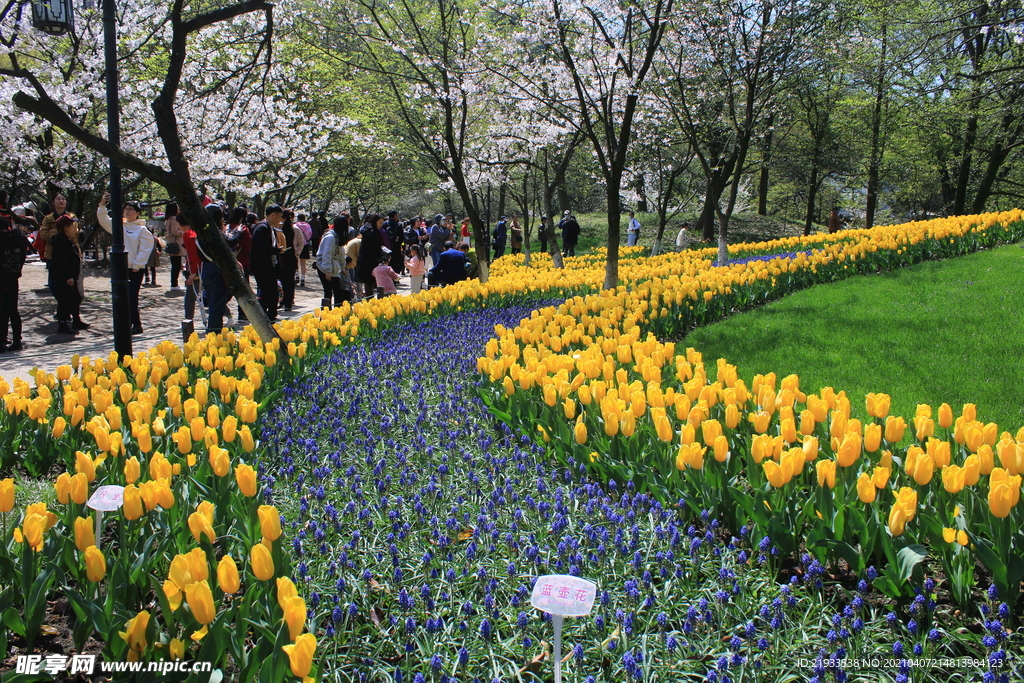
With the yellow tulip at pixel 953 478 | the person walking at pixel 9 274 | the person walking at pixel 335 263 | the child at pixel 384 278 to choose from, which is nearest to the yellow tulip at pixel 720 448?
the yellow tulip at pixel 953 478

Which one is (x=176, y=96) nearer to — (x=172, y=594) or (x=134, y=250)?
(x=134, y=250)

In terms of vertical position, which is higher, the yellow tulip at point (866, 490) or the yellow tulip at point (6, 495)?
the yellow tulip at point (866, 490)

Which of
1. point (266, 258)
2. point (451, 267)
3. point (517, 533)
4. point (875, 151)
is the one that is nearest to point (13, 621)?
point (517, 533)

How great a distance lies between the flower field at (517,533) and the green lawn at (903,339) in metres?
1.99

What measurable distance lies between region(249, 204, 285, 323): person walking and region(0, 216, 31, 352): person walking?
308 cm

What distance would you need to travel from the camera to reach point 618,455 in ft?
12.5

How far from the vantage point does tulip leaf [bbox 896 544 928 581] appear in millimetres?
2555

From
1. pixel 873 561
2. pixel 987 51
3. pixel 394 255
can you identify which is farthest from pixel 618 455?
pixel 987 51

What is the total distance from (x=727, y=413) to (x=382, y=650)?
2099 millimetres

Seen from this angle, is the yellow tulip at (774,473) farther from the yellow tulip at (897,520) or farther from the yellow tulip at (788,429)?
the yellow tulip at (788,429)

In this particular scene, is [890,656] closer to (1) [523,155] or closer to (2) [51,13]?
(2) [51,13]

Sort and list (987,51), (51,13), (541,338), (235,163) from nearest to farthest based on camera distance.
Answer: (541,338)
(51,13)
(235,163)
(987,51)

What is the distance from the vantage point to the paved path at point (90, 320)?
9.48 meters

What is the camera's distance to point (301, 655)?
185cm
